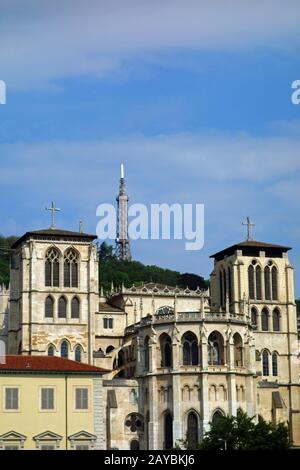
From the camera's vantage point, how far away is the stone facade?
97.0 m

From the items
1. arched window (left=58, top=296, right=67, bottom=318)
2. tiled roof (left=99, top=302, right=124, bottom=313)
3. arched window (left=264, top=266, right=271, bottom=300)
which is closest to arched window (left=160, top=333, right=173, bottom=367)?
arched window (left=58, top=296, right=67, bottom=318)

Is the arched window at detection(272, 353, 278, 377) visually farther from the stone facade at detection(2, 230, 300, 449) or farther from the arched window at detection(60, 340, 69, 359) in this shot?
the arched window at detection(60, 340, 69, 359)

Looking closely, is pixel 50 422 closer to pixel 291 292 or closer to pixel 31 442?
pixel 31 442

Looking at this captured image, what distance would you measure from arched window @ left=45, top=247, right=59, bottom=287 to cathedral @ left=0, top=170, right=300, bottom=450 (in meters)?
0.09

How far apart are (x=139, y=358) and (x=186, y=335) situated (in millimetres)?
5311

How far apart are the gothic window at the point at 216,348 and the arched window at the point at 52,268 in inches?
670

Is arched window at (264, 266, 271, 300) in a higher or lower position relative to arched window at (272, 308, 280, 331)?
higher

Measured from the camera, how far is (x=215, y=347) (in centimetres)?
9869

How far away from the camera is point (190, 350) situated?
321 ft

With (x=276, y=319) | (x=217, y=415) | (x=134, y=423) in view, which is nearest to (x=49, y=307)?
(x=134, y=423)

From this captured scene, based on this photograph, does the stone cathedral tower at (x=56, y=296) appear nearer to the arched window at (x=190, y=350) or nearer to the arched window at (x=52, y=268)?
the arched window at (x=52, y=268)
